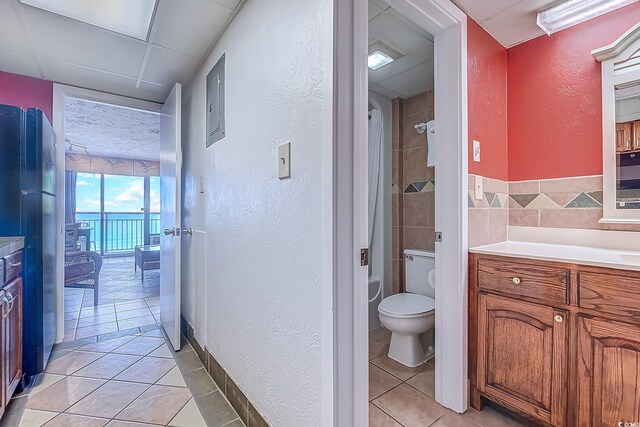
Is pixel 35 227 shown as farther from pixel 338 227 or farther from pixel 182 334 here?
pixel 338 227

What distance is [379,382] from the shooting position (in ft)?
5.79

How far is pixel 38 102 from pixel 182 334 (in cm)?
217

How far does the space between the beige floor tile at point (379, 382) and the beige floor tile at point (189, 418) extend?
0.90 m

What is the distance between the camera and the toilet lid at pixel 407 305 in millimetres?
1911

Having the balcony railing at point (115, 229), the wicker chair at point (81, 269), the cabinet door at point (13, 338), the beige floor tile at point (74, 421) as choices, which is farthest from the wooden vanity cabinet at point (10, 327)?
the balcony railing at point (115, 229)

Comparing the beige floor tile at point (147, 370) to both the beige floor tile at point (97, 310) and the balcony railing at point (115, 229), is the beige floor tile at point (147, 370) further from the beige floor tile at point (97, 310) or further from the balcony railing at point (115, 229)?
the balcony railing at point (115, 229)

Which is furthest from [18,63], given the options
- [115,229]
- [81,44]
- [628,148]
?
[115,229]

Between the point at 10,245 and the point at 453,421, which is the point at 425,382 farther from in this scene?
the point at 10,245

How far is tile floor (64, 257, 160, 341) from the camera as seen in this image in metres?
2.64

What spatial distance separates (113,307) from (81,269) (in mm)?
531

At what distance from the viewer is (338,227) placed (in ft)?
2.89

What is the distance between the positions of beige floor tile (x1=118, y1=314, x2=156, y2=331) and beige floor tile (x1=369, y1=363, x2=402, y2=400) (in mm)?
2145

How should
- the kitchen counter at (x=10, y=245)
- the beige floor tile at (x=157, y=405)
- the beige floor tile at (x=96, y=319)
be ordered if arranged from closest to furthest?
1. the kitchen counter at (x=10, y=245)
2. the beige floor tile at (x=157, y=405)
3. the beige floor tile at (x=96, y=319)

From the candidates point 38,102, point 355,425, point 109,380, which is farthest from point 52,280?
point 355,425
